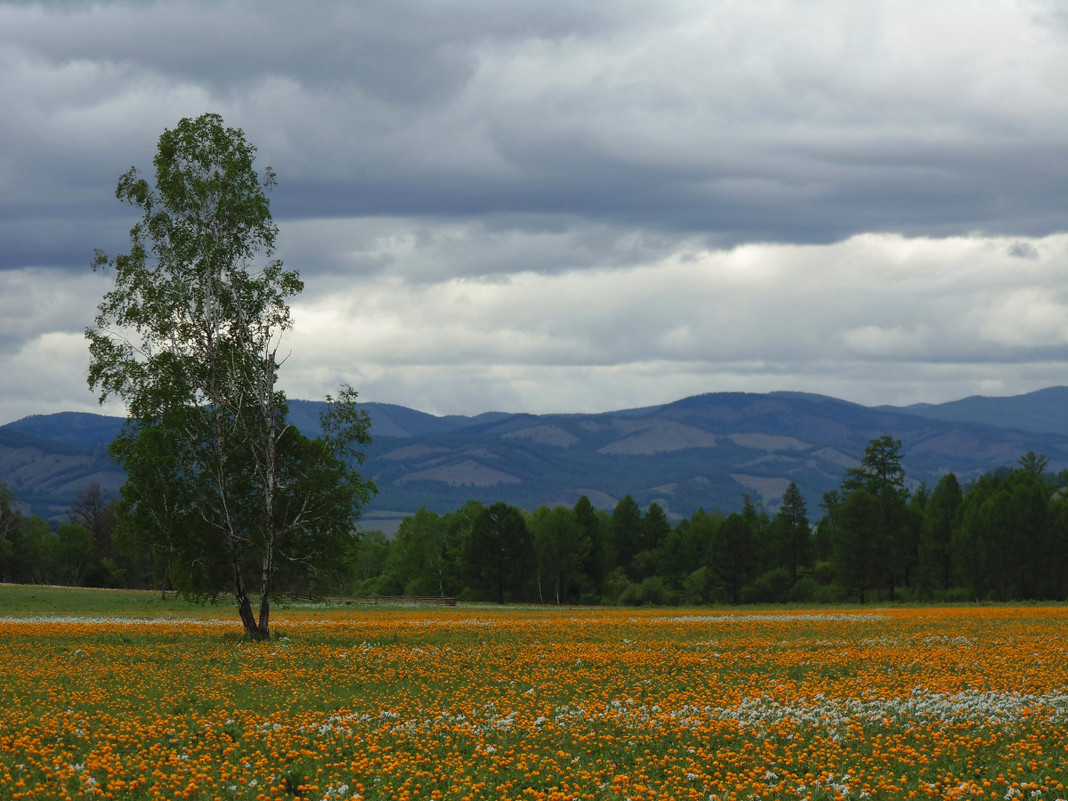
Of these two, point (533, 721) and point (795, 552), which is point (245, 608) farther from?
point (795, 552)

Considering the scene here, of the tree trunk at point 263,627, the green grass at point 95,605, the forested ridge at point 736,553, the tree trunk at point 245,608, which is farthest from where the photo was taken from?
the forested ridge at point 736,553

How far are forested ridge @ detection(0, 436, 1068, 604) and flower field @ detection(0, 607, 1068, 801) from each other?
6422 centimetres

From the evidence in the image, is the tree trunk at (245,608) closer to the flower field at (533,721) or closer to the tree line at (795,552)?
the flower field at (533,721)

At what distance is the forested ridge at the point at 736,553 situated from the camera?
341ft

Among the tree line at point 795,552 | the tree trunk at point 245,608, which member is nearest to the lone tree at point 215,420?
the tree trunk at point 245,608

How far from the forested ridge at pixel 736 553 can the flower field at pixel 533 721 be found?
211 ft

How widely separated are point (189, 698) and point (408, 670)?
8074mm

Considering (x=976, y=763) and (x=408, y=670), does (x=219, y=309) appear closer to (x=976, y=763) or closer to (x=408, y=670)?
(x=408, y=670)

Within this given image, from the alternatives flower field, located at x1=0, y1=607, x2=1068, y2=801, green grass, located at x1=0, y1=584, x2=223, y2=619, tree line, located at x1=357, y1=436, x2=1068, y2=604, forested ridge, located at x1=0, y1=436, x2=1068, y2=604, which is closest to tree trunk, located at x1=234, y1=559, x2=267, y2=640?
flower field, located at x1=0, y1=607, x2=1068, y2=801

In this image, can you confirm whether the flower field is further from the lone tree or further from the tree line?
the tree line

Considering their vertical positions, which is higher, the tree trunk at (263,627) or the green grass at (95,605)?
the tree trunk at (263,627)

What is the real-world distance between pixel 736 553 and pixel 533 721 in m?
98.1

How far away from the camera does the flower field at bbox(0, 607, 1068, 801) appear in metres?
16.2

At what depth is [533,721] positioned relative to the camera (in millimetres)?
21500
